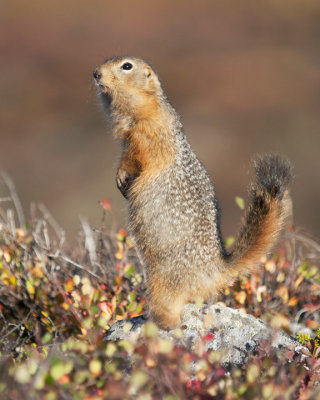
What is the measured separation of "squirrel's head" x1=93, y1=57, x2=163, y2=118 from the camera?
15.3ft

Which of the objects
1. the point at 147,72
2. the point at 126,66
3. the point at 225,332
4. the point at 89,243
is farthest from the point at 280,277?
the point at 126,66

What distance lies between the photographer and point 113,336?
3809 mm

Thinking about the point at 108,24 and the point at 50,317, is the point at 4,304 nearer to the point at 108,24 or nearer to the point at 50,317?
the point at 50,317

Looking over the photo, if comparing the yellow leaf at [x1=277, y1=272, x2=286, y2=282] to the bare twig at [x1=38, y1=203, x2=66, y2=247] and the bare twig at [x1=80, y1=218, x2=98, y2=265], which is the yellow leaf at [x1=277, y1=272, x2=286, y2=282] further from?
the bare twig at [x1=38, y1=203, x2=66, y2=247]

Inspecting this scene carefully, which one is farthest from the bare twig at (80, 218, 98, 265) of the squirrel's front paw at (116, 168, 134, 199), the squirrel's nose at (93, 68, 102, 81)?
the squirrel's nose at (93, 68, 102, 81)

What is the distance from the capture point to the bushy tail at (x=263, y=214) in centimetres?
396

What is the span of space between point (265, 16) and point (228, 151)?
815 centimetres

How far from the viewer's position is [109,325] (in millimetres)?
4422

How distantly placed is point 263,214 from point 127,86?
1418 mm

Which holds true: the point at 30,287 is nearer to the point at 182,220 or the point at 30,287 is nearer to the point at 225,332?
the point at 182,220

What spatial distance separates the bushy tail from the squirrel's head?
3.37 feet

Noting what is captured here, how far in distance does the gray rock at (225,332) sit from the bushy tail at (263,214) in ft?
0.90

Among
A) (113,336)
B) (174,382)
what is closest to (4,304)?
(113,336)

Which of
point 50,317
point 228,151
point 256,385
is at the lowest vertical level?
point 228,151
